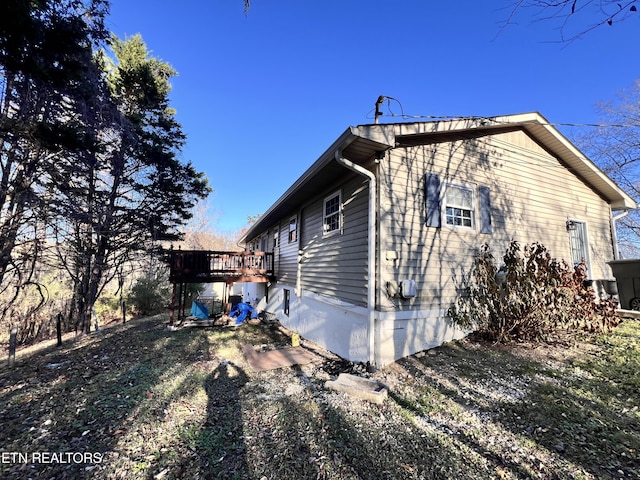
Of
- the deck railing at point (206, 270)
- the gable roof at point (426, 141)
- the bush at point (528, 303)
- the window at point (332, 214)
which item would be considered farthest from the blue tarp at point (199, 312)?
the bush at point (528, 303)

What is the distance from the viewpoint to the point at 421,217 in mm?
5035

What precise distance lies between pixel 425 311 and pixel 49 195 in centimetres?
841

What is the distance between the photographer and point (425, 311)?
4.82 meters

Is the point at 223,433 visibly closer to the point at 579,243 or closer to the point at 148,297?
the point at 579,243

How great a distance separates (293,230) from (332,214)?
2926 millimetres

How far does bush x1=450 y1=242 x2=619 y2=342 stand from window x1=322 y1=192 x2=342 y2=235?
2.85 metres

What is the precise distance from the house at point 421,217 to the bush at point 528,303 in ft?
1.30

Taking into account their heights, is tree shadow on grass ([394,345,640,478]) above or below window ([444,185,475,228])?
below

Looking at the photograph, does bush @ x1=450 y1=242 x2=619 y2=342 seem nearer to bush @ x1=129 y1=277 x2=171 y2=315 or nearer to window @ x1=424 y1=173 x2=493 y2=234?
window @ x1=424 y1=173 x2=493 y2=234

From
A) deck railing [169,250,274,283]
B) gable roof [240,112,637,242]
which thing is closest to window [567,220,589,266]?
gable roof [240,112,637,242]

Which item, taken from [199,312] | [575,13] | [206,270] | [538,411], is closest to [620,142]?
[538,411]

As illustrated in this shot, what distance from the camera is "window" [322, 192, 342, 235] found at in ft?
19.1

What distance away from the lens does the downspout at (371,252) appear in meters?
4.44

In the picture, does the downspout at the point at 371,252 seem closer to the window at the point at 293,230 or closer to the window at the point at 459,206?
the window at the point at 459,206
